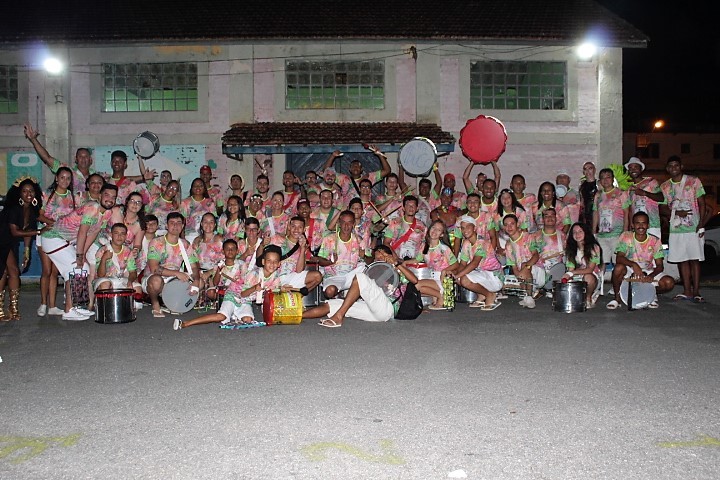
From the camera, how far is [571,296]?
29.5 feet

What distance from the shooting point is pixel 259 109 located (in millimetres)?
16281

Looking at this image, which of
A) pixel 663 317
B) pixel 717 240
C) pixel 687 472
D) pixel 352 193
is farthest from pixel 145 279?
pixel 717 240

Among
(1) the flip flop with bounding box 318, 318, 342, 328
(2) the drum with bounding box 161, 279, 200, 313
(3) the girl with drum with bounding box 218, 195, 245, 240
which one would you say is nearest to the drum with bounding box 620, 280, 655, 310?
(1) the flip flop with bounding box 318, 318, 342, 328

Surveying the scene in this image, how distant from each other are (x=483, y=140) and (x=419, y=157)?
1.78 m

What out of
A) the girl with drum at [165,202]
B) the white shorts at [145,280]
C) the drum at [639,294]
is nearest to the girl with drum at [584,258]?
the drum at [639,294]

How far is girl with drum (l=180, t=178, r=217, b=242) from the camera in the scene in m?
10.9

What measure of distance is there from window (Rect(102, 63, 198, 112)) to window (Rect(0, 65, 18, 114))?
2.26 metres

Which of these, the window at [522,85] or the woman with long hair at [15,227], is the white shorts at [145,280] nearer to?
the woman with long hair at [15,227]

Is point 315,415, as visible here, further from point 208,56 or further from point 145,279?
point 208,56

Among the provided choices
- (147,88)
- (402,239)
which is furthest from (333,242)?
(147,88)

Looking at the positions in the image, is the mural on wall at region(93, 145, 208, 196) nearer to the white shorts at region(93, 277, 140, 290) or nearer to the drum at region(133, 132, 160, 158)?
the drum at region(133, 132, 160, 158)

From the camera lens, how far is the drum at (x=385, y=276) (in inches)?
335

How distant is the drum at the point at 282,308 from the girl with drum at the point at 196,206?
322cm

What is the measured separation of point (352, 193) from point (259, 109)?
5.01 m
